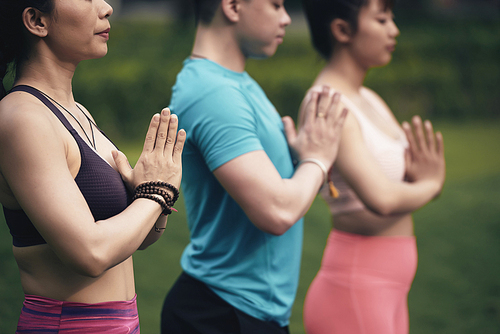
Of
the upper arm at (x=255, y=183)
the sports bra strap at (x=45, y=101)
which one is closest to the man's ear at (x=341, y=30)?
the upper arm at (x=255, y=183)

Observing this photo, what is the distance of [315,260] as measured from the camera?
6.05 metres

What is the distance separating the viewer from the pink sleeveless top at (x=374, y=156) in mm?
2551

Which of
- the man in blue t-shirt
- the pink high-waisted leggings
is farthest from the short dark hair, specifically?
the pink high-waisted leggings

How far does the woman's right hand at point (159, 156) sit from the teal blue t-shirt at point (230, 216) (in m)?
0.35

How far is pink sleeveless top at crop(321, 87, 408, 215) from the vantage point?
8.37 ft

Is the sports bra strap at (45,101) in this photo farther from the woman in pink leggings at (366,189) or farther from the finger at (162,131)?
the woman in pink leggings at (366,189)

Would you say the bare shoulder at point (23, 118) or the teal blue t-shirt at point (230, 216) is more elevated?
the bare shoulder at point (23, 118)

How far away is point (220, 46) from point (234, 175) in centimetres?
63

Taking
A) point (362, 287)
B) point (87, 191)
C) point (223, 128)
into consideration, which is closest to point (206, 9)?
point (223, 128)

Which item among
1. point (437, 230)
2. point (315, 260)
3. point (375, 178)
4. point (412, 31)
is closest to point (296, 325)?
point (315, 260)

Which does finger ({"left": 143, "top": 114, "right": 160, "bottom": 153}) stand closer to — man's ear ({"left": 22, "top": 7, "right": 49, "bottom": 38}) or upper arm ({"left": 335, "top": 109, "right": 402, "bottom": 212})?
man's ear ({"left": 22, "top": 7, "right": 49, "bottom": 38})

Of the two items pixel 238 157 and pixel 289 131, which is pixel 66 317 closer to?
pixel 238 157

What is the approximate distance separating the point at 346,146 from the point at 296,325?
8.89 ft

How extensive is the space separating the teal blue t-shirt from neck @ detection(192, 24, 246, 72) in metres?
0.05
